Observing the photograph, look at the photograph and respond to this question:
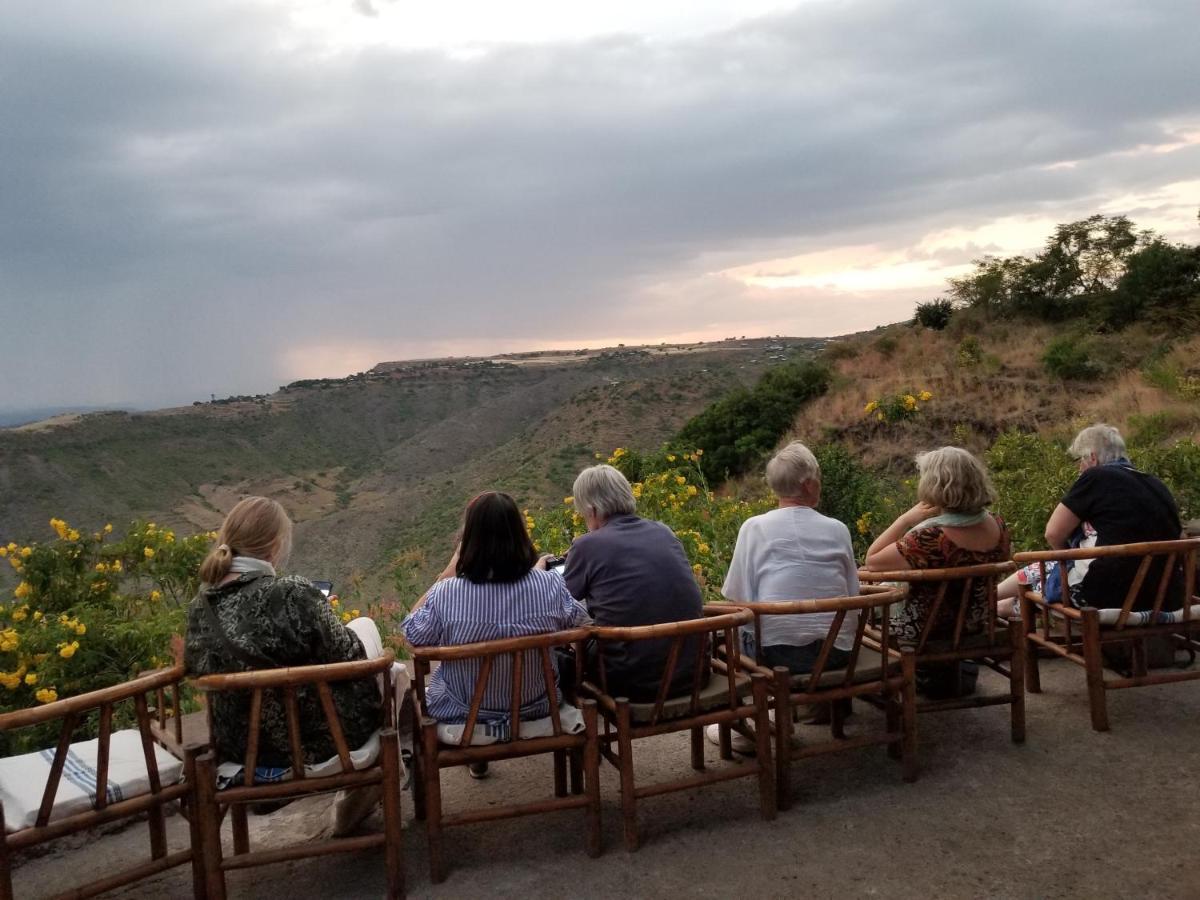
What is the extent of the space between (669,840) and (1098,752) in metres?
1.78

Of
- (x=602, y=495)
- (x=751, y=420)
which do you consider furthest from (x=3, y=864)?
(x=751, y=420)

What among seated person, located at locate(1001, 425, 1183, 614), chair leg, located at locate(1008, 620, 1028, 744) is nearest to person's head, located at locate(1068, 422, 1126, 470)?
seated person, located at locate(1001, 425, 1183, 614)

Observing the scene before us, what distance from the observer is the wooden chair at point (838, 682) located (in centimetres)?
323

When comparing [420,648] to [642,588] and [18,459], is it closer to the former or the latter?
[642,588]

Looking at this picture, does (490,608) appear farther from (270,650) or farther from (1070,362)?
(1070,362)

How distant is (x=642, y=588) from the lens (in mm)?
3291

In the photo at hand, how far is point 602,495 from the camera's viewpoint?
345cm

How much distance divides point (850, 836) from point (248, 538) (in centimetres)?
216

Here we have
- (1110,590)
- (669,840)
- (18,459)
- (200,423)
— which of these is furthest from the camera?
(200,423)

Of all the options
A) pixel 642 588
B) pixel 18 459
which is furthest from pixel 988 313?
pixel 18 459

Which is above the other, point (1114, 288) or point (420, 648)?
point (1114, 288)

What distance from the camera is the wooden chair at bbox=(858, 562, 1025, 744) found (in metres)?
3.65

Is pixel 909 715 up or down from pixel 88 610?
down

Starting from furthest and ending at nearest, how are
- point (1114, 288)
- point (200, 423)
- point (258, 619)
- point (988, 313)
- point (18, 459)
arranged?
point (200, 423), point (18, 459), point (988, 313), point (1114, 288), point (258, 619)
